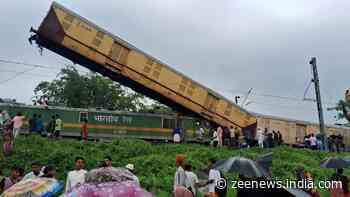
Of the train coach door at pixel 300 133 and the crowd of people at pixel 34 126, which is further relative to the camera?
the train coach door at pixel 300 133

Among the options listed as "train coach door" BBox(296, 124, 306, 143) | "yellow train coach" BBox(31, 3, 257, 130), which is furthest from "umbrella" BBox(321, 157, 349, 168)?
"train coach door" BBox(296, 124, 306, 143)

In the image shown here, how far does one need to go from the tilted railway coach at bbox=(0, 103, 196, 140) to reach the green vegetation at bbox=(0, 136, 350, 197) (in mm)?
3757

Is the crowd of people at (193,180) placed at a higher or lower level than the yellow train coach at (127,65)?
lower

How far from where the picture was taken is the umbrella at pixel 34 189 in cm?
454

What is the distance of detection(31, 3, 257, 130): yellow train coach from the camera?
2116cm

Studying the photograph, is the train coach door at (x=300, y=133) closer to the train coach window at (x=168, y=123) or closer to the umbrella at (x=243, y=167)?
the train coach window at (x=168, y=123)

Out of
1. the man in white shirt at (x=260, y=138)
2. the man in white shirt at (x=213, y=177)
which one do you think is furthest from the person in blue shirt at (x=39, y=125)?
the man in white shirt at (x=213, y=177)

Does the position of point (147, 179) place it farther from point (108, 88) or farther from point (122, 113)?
point (108, 88)

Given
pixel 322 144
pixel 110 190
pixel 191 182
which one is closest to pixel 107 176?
pixel 110 190

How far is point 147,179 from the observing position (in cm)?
1399

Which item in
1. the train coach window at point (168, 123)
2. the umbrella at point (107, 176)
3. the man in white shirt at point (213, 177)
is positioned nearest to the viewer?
the umbrella at point (107, 176)

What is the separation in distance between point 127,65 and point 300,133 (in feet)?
53.3

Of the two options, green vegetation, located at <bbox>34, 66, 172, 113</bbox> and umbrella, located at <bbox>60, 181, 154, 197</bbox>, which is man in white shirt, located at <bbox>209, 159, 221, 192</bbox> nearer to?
umbrella, located at <bbox>60, 181, 154, 197</bbox>

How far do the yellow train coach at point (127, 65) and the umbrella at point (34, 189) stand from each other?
17.0 meters
